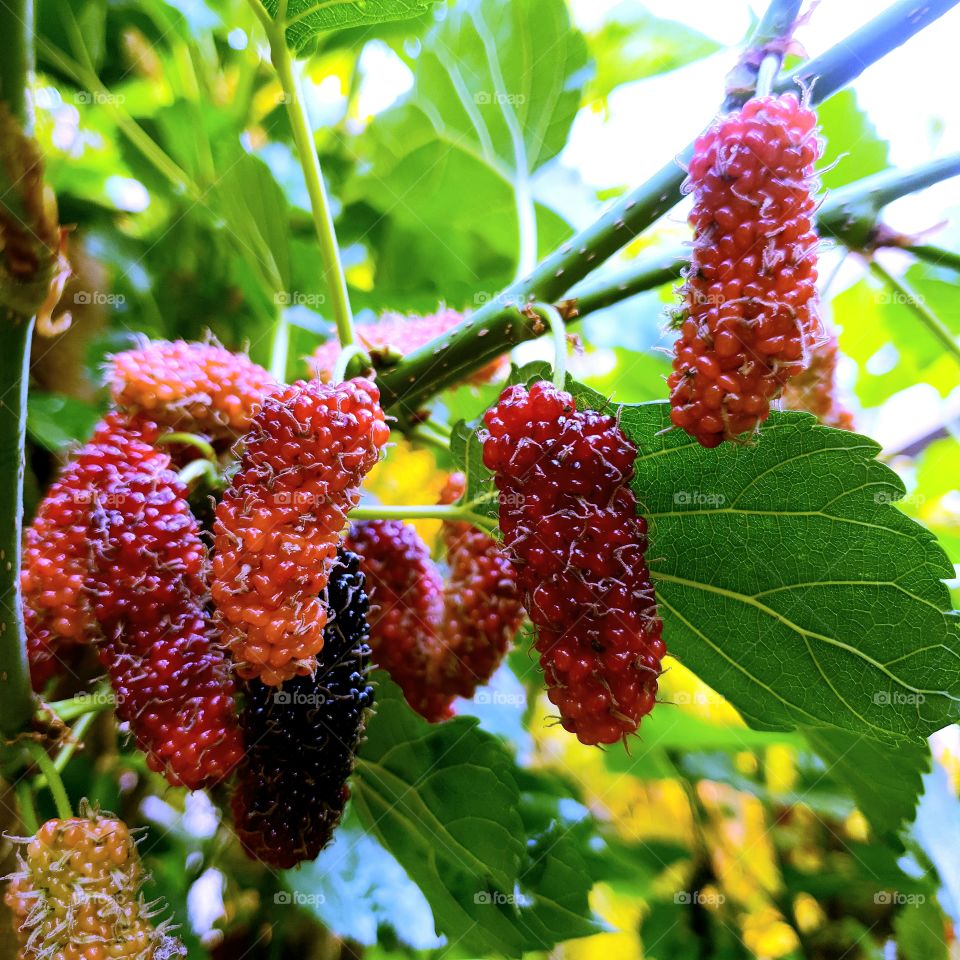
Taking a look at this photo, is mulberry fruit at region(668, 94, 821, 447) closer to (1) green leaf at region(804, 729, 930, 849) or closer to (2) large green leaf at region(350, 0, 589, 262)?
(1) green leaf at region(804, 729, 930, 849)

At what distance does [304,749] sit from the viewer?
490 mm

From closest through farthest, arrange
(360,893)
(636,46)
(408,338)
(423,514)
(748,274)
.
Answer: (748,274) → (423,514) → (408,338) → (360,893) → (636,46)

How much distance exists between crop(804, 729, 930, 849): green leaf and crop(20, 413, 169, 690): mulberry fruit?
0.56 meters

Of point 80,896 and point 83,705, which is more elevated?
point 83,705

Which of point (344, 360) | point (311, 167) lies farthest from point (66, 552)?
point (311, 167)

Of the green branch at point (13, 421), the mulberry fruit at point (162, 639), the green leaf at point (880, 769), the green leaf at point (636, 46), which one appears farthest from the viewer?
the green leaf at point (636, 46)

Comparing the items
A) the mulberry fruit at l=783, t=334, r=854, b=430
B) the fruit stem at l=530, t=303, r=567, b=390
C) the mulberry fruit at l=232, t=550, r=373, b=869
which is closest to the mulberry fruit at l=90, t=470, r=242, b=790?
the mulberry fruit at l=232, t=550, r=373, b=869

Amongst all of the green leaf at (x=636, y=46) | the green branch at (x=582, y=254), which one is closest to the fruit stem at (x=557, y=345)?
the green branch at (x=582, y=254)

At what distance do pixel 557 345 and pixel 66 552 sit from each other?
12.4 inches

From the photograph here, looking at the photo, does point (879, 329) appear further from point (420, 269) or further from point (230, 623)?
point (230, 623)

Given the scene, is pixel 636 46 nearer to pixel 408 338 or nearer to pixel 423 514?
pixel 408 338

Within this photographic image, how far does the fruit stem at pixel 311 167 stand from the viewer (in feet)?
1.94

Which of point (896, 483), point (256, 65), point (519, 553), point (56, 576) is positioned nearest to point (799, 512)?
point (896, 483)

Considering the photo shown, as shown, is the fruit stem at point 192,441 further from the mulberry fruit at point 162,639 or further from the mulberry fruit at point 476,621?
the mulberry fruit at point 476,621
